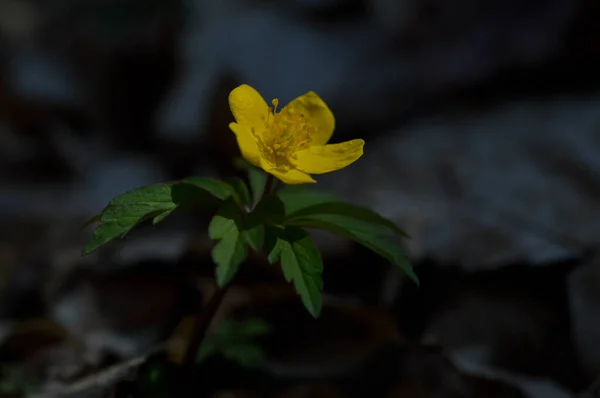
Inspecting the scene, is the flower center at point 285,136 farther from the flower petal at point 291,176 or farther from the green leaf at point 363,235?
the green leaf at point 363,235

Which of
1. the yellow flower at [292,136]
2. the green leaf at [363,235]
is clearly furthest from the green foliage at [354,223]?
the yellow flower at [292,136]

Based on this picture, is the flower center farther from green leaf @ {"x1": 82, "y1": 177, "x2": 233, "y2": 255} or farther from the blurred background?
the blurred background

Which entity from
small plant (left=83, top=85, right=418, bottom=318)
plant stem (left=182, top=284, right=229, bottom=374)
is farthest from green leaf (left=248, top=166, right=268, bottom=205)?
plant stem (left=182, top=284, right=229, bottom=374)

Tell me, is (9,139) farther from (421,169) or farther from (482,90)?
(482,90)

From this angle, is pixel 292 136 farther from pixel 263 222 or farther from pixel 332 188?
pixel 332 188

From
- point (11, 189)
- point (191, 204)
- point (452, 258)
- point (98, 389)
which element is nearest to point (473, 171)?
point (452, 258)

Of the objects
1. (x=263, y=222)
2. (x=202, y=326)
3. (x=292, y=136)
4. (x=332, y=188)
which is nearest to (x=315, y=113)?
(x=292, y=136)
